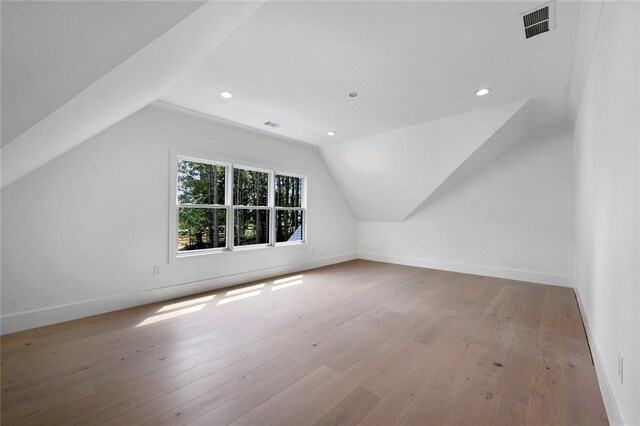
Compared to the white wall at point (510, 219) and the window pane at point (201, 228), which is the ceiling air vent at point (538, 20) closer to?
the white wall at point (510, 219)

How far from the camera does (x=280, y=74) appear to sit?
8.86 feet

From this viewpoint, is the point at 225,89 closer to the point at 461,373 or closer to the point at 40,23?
the point at 40,23

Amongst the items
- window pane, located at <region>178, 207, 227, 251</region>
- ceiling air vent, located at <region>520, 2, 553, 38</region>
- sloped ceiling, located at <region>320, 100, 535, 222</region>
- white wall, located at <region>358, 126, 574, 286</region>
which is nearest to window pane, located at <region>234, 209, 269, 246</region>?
window pane, located at <region>178, 207, 227, 251</region>

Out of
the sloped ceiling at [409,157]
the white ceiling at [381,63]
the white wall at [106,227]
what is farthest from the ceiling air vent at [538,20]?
the white wall at [106,227]

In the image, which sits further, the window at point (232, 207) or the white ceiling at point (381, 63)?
the window at point (232, 207)

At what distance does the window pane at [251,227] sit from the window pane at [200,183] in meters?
0.47

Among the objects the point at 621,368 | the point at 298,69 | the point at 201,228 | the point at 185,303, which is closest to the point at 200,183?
the point at 201,228

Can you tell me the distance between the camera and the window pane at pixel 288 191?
517 centimetres

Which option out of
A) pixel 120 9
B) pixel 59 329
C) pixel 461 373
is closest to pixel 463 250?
pixel 461 373

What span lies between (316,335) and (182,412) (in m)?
1.26

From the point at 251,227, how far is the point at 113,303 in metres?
2.15

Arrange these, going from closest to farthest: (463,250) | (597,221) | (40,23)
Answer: (40,23) → (597,221) → (463,250)

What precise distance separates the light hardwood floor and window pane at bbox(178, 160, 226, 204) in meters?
1.48

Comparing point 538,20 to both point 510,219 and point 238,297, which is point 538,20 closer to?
point 510,219
